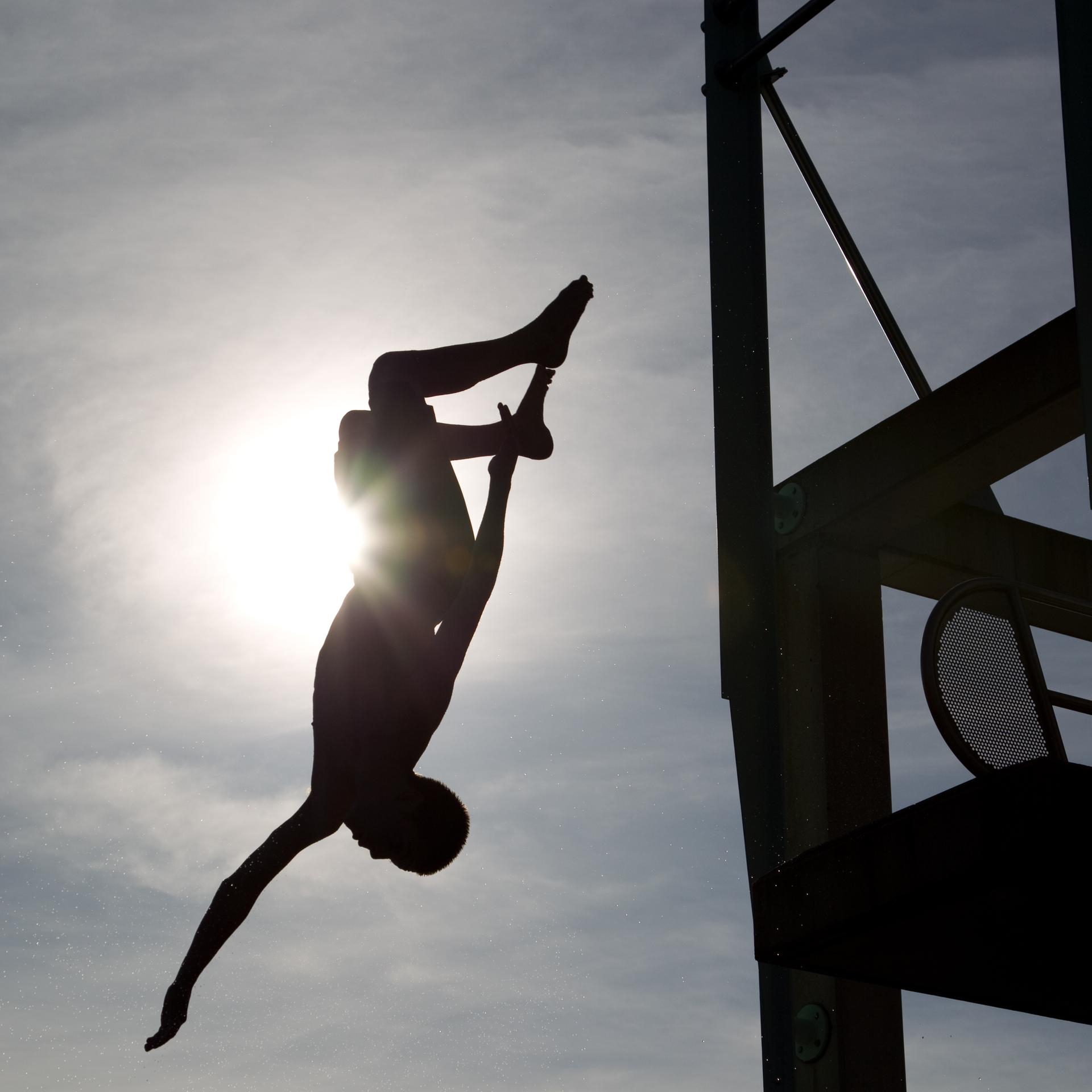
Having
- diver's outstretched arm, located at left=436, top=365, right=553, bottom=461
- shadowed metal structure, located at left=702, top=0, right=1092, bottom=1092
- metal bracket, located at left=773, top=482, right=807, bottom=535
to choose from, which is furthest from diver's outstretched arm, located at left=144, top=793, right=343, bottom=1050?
metal bracket, located at left=773, top=482, right=807, bottom=535

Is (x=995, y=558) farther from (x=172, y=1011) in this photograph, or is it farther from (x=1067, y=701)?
(x=172, y=1011)

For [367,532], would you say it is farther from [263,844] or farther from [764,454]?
[764,454]

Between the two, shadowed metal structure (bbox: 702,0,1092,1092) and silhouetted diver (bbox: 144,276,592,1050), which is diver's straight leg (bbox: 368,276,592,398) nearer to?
silhouetted diver (bbox: 144,276,592,1050)

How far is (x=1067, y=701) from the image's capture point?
4.70 metres

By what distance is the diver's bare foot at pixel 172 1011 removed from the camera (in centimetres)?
492

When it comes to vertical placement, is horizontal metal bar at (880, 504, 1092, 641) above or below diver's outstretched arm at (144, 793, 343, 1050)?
above

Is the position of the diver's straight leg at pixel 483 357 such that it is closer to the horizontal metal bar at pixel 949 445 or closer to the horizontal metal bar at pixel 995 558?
the horizontal metal bar at pixel 949 445

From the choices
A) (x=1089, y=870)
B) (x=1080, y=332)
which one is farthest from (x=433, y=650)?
(x=1080, y=332)

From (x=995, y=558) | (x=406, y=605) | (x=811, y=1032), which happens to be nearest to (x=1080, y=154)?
(x=995, y=558)

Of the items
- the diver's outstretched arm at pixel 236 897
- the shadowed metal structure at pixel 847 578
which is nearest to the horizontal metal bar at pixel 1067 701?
the shadowed metal structure at pixel 847 578

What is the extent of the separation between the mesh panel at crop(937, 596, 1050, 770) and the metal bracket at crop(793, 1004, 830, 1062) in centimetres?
301

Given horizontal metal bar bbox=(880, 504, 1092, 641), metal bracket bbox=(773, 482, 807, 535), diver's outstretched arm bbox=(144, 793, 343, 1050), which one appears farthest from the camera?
horizontal metal bar bbox=(880, 504, 1092, 641)

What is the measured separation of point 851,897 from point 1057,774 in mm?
915

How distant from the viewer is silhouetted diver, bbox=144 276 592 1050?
461cm
